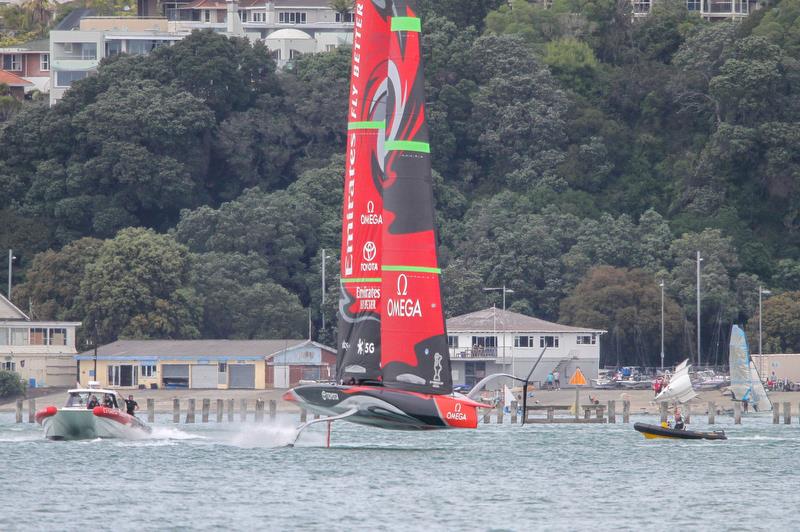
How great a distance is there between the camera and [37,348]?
114m

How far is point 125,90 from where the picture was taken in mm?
143000

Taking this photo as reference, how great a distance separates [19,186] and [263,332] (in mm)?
28582

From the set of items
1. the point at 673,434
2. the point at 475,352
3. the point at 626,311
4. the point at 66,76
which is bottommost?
the point at 673,434

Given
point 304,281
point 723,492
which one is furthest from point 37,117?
point 723,492

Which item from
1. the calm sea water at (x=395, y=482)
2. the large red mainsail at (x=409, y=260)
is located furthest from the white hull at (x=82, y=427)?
the large red mainsail at (x=409, y=260)

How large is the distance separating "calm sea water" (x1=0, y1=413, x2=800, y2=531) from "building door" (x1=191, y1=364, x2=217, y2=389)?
34388 millimetres

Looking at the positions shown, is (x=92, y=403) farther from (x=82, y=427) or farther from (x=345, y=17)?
(x=345, y=17)

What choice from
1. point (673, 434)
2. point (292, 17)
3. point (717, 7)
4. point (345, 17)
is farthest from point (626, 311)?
point (292, 17)

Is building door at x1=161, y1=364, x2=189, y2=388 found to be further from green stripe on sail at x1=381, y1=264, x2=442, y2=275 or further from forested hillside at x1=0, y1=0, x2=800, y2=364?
green stripe on sail at x1=381, y1=264, x2=442, y2=275

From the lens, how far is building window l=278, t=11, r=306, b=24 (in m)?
179

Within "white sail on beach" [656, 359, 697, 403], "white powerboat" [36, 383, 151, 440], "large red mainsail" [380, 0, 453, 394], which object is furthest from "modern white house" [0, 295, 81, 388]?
"large red mainsail" [380, 0, 453, 394]

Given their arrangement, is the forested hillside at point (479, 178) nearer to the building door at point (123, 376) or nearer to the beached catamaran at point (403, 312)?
the building door at point (123, 376)

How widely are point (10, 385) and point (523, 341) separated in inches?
1246

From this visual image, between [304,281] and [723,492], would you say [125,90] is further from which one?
[723,492]
